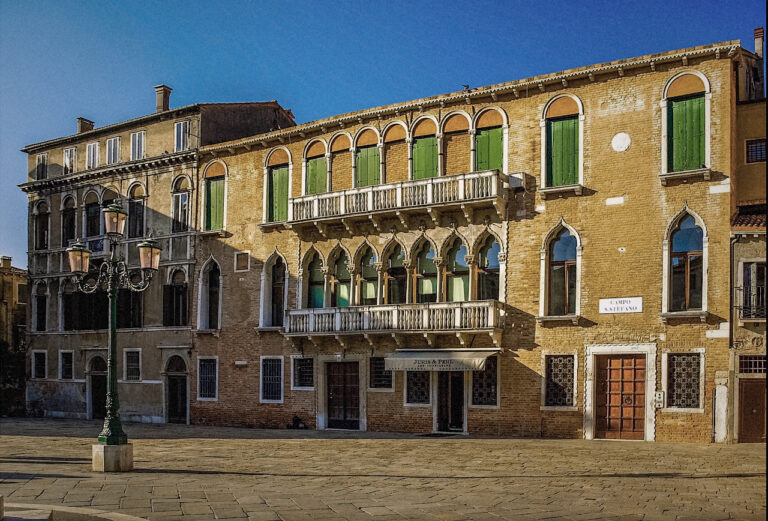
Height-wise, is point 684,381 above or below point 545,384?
above

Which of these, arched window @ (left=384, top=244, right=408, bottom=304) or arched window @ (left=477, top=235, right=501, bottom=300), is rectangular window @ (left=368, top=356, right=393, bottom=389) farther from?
arched window @ (left=477, top=235, right=501, bottom=300)

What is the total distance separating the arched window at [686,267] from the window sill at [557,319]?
2.56m

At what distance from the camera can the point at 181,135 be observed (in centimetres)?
3291

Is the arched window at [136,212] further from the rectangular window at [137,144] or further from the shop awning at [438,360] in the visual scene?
the shop awning at [438,360]

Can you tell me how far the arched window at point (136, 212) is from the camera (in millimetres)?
33844

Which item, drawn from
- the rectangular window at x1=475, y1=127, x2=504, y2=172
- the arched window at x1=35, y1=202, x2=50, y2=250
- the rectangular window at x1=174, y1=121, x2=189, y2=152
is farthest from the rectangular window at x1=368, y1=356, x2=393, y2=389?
the arched window at x1=35, y1=202, x2=50, y2=250

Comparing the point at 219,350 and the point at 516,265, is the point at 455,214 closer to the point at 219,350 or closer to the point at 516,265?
the point at 516,265

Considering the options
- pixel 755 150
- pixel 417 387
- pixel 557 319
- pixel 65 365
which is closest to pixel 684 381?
pixel 557 319

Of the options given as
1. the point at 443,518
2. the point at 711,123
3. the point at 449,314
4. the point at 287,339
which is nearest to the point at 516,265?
the point at 449,314

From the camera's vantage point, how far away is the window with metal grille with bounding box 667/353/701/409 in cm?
2172

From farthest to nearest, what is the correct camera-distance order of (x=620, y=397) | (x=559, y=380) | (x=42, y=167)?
(x=42, y=167)
(x=559, y=380)
(x=620, y=397)

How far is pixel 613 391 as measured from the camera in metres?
23.0

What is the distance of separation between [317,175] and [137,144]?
9.31 metres

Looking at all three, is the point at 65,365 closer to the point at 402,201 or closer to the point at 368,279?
the point at 368,279
